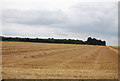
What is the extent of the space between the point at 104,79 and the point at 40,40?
253 feet

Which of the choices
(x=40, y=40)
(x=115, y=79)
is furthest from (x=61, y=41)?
(x=115, y=79)

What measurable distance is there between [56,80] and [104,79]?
2383mm

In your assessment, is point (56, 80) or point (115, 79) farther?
point (115, 79)

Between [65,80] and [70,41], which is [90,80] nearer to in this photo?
[65,80]

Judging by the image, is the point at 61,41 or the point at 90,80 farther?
the point at 61,41

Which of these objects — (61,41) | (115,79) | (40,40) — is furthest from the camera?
(61,41)

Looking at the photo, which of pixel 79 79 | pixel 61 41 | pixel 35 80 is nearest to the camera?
pixel 35 80

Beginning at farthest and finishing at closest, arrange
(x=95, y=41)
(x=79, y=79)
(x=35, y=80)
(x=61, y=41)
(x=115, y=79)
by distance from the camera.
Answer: (x=95, y=41)
(x=61, y=41)
(x=115, y=79)
(x=79, y=79)
(x=35, y=80)

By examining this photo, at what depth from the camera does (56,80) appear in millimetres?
8656

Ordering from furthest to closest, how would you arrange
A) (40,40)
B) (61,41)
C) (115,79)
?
(61,41), (40,40), (115,79)

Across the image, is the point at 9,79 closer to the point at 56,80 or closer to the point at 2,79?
the point at 2,79

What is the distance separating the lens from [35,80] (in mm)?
8500

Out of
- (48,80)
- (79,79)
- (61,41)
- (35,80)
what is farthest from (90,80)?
(61,41)

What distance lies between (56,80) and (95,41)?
104 m
